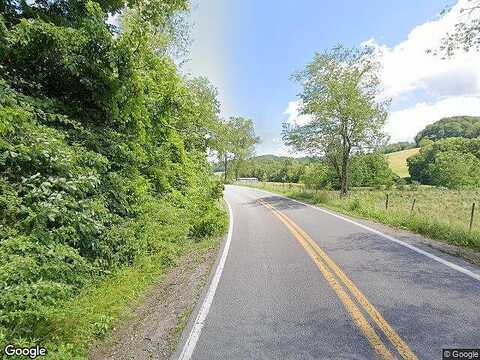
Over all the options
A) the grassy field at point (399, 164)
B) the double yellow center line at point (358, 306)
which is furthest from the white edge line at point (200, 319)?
the grassy field at point (399, 164)

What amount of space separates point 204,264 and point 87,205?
10.8 feet

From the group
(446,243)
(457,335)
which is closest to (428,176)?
(446,243)

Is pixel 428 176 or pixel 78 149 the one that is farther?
pixel 428 176

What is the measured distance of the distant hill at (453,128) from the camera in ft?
378

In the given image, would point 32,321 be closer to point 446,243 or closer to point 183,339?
point 183,339

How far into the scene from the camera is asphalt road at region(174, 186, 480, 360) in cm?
385

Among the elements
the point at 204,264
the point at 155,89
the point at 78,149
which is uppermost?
the point at 155,89

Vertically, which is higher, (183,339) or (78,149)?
(78,149)

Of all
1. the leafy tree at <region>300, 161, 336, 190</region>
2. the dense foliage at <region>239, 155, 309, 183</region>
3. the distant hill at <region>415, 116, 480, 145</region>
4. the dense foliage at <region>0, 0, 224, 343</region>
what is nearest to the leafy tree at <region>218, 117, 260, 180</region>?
the dense foliage at <region>239, 155, 309, 183</region>

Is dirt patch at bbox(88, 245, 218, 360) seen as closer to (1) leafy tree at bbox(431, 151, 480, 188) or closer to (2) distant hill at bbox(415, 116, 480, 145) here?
(1) leafy tree at bbox(431, 151, 480, 188)

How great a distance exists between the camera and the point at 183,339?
14.0ft

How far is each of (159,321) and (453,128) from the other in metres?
145

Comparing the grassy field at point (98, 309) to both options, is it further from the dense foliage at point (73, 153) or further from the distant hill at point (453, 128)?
the distant hill at point (453, 128)

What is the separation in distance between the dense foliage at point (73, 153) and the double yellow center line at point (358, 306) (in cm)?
383
